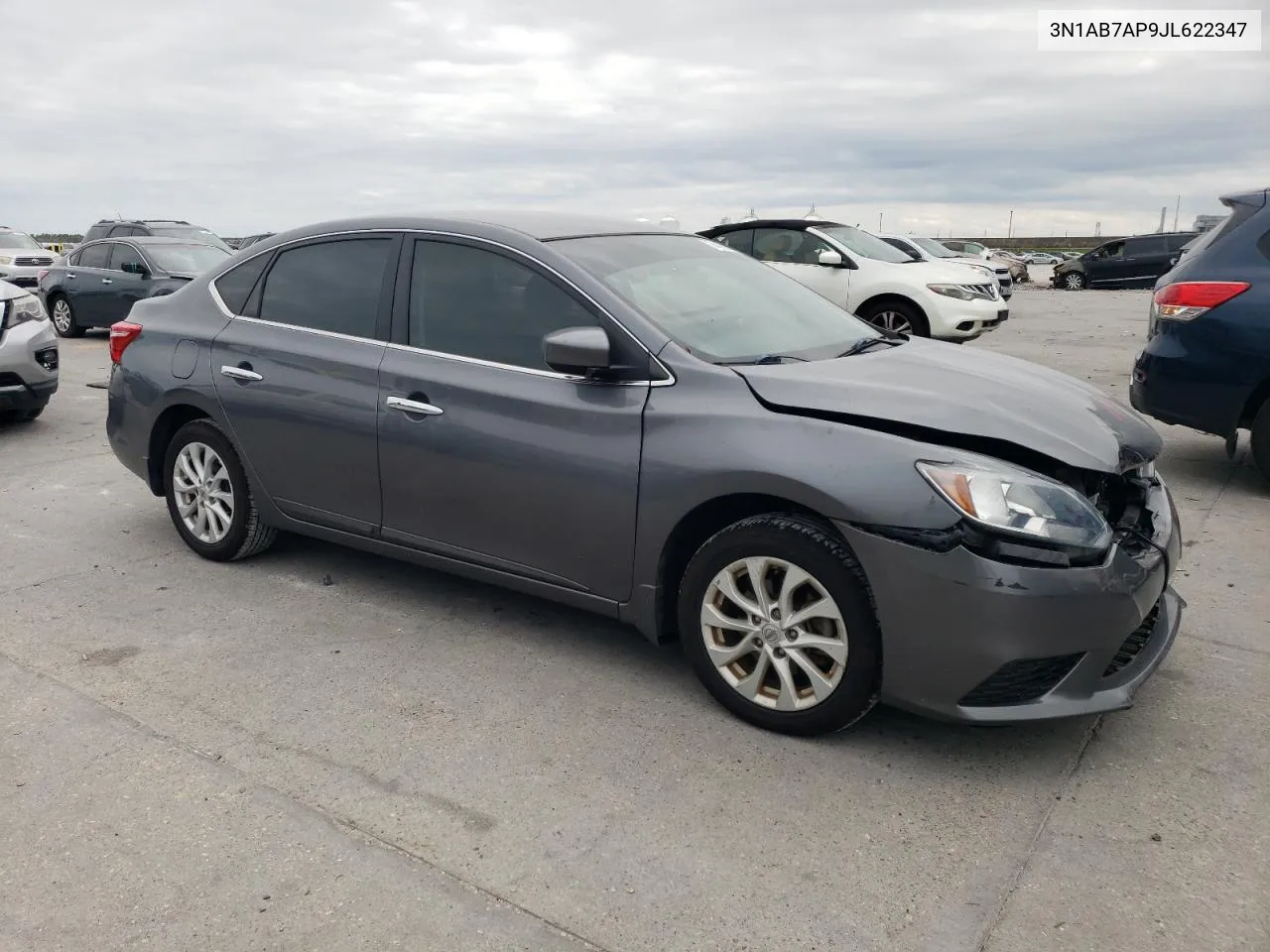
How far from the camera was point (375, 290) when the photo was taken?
4523mm

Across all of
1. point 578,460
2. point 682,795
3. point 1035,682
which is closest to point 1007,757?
point 1035,682

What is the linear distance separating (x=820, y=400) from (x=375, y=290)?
79.8 inches

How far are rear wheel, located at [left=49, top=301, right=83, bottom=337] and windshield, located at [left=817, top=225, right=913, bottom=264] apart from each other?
1059cm

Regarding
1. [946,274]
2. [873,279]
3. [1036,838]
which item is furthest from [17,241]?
[1036,838]

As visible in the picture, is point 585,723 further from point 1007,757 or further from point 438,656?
point 1007,757

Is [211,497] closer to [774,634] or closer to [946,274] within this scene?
[774,634]

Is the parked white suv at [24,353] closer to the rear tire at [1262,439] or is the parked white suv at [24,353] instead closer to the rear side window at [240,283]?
the rear side window at [240,283]

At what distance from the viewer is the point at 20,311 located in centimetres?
821

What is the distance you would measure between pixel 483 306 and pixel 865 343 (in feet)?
4.86

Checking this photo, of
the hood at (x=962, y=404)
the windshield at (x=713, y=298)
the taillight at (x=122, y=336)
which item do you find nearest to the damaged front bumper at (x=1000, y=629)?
the hood at (x=962, y=404)

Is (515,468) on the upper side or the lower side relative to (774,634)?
upper

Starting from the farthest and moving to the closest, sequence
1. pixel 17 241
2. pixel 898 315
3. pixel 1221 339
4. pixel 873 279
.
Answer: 1. pixel 17 241
2. pixel 898 315
3. pixel 873 279
4. pixel 1221 339

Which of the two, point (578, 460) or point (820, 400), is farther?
point (578, 460)

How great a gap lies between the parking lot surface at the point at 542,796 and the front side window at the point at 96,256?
12233 mm
